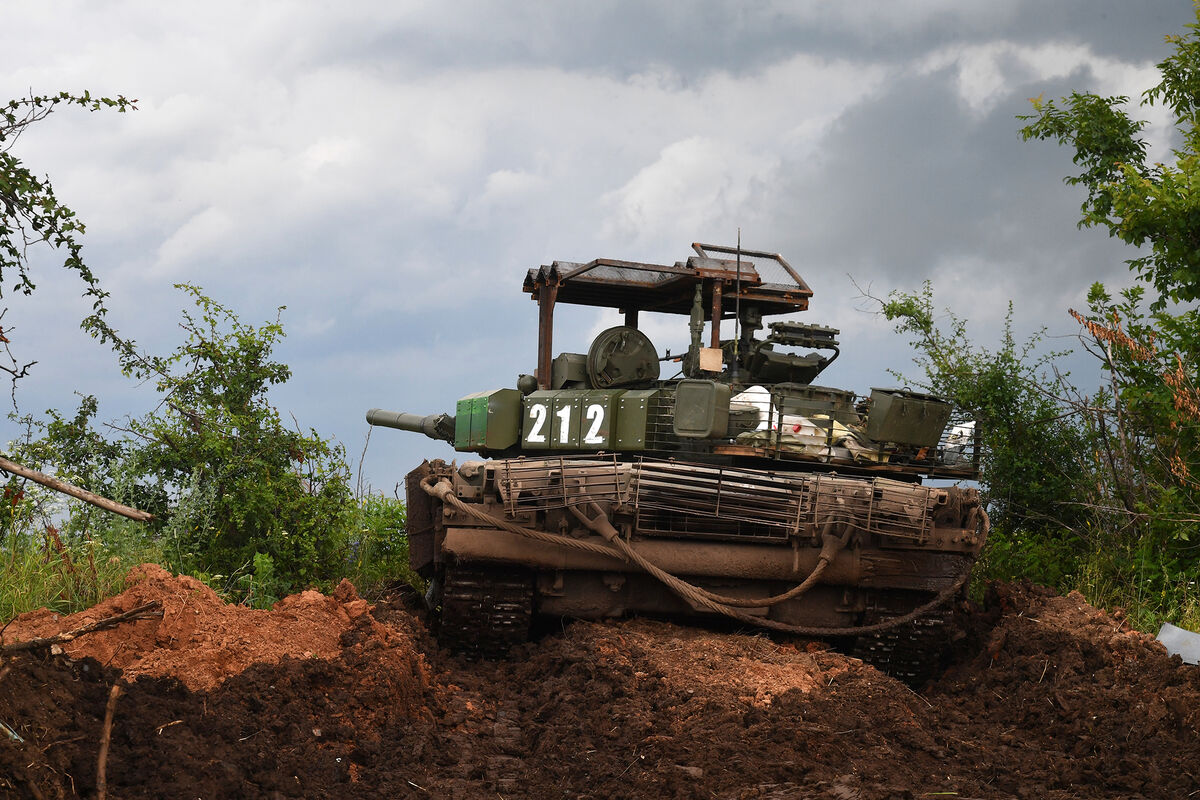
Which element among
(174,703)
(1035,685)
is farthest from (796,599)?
(174,703)

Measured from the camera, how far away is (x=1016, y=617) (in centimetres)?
950

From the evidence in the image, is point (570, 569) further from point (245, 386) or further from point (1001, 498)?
point (1001, 498)

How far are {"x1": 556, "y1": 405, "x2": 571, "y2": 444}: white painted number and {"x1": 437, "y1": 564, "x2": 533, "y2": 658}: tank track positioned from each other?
1.49 m

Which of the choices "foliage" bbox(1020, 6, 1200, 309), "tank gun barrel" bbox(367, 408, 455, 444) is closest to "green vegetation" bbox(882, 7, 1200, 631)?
"foliage" bbox(1020, 6, 1200, 309)

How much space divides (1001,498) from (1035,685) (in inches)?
279

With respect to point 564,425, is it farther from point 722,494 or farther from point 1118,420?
point 1118,420

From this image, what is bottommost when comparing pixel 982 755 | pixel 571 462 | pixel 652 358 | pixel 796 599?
pixel 982 755

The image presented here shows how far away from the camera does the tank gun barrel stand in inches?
510

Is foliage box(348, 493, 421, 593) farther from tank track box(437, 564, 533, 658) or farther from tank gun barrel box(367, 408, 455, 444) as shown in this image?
tank track box(437, 564, 533, 658)

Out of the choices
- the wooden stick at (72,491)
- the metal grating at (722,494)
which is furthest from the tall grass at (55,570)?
the wooden stick at (72,491)

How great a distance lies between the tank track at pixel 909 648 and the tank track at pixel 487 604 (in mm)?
2383

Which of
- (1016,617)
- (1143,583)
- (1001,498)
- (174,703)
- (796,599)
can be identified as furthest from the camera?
(1001,498)

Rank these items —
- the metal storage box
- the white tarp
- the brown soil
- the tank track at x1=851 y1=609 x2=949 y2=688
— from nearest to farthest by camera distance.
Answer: the brown soil
the tank track at x1=851 y1=609 x2=949 y2=688
the metal storage box
the white tarp

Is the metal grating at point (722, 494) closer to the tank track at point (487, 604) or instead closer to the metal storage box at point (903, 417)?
the tank track at point (487, 604)
